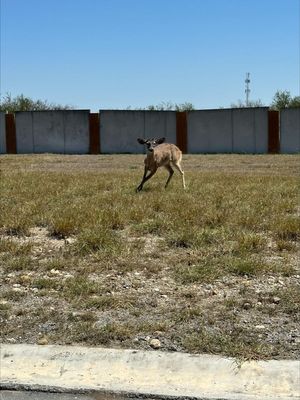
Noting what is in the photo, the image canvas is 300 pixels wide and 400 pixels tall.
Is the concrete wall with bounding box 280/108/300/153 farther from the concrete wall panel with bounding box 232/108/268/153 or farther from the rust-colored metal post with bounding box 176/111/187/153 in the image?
the rust-colored metal post with bounding box 176/111/187/153

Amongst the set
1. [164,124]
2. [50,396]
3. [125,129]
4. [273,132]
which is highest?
[164,124]

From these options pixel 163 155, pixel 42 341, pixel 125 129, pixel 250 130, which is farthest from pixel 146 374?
pixel 125 129

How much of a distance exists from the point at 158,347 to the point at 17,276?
2.11 metres

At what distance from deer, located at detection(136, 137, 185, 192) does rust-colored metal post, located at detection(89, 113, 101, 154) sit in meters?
18.8

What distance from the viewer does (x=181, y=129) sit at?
32.1 m

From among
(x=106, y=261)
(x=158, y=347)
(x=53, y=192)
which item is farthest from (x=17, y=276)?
(x=53, y=192)

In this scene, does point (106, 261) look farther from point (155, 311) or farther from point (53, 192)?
point (53, 192)

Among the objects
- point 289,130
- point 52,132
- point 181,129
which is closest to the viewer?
point 289,130

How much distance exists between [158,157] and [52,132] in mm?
20928

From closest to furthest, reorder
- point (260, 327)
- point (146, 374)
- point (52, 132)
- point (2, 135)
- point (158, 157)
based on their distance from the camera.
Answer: point (146, 374)
point (260, 327)
point (158, 157)
point (2, 135)
point (52, 132)

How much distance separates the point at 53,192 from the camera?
11227mm

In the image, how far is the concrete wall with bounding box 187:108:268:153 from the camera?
103 feet

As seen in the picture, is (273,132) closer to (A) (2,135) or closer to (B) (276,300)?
(A) (2,135)

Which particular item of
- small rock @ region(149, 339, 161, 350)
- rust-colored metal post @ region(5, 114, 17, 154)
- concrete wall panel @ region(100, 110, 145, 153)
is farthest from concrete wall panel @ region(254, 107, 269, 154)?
small rock @ region(149, 339, 161, 350)
